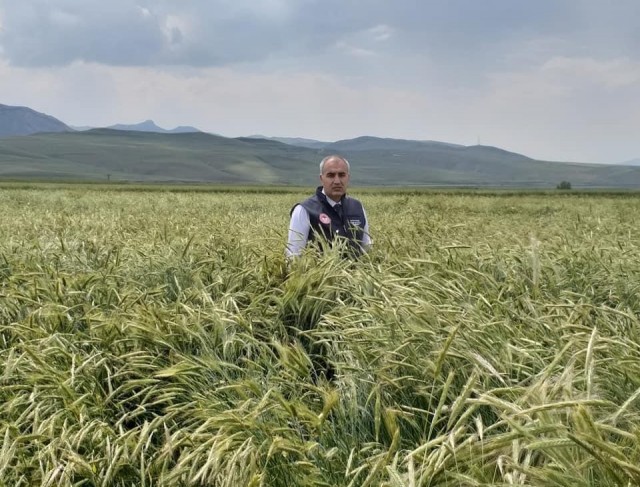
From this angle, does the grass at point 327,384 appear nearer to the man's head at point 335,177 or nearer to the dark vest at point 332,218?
the dark vest at point 332,218

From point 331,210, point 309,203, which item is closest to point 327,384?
point 309,203

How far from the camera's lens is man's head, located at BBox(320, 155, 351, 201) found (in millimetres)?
6965

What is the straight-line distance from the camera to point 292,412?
9.02 ft

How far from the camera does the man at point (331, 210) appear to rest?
6.80 meters

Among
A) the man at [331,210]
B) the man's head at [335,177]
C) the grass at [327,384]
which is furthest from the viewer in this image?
the man's head at [335,177]

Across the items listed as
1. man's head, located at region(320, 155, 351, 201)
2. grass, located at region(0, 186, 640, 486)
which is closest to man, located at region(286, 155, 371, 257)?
man's head, located at region(320, 155, 351, 201)

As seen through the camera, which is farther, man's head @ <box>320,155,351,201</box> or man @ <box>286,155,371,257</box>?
man's head @ <box>320,155,351,201</box>

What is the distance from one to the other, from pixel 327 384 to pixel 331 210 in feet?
13.4

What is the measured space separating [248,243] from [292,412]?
14.0 ft

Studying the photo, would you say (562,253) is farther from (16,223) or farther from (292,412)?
(16,223)

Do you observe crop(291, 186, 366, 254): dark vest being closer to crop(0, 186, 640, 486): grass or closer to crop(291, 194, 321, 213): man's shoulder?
crop(291, 194, 321, 213): man's shoulder

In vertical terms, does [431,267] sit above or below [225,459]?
above

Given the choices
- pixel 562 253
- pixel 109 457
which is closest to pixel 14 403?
pixel 109 457

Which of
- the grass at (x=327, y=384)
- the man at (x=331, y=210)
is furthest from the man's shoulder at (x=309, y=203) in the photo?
the grass at (x=327, y=384)
